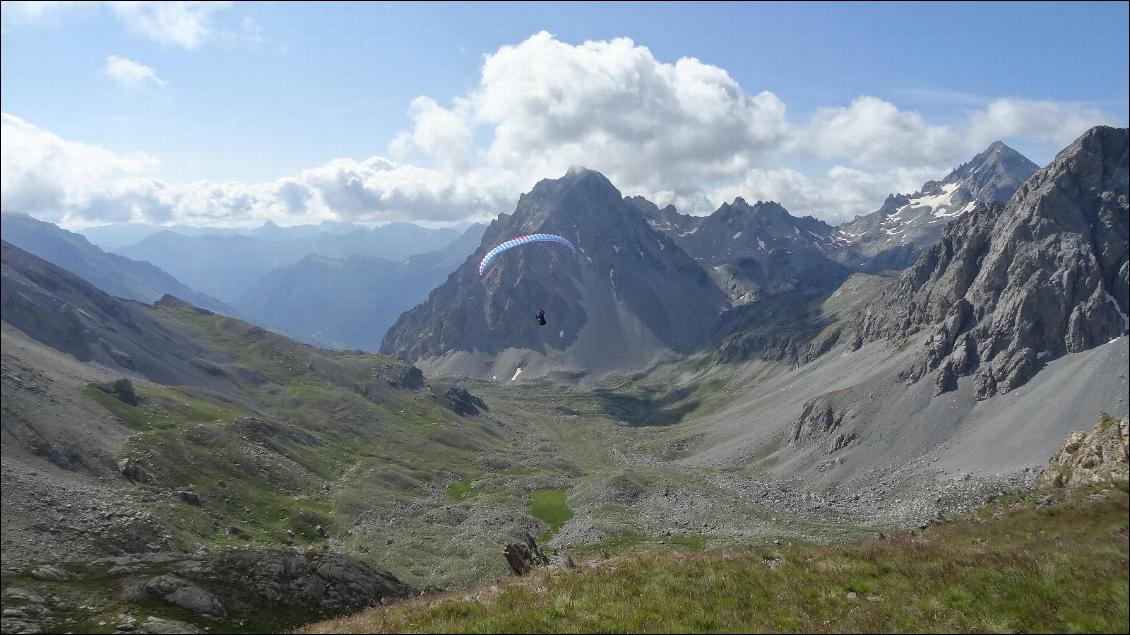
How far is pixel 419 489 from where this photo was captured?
110 m

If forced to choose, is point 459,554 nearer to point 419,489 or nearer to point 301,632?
point 419,489

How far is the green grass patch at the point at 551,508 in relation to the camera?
9886 cm

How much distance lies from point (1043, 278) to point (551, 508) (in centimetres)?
10799

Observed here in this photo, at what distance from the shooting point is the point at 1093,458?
108ft

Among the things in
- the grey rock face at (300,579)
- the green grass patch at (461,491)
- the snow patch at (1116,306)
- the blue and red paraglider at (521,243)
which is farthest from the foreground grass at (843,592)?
the snow patch at (1116,306)

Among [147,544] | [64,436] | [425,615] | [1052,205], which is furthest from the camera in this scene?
[1052,205]

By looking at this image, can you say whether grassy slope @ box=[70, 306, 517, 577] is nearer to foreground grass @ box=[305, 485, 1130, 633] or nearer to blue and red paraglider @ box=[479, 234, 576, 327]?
blue and red paraglider @ box=[479, 234, 576, 327]

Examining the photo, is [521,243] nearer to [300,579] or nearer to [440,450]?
[300,579]

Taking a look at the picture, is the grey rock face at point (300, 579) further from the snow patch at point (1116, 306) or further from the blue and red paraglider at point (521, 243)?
the snow patch at point (1116, 306)

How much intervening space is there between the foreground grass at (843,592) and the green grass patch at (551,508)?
75.4m

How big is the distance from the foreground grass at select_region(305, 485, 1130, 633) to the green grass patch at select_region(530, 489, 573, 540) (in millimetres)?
75363

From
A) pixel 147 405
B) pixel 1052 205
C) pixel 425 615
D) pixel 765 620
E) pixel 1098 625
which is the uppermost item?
pixel 1052 205

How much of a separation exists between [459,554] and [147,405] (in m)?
53.9

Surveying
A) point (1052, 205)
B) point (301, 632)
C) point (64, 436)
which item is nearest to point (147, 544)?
point (64, 436)
